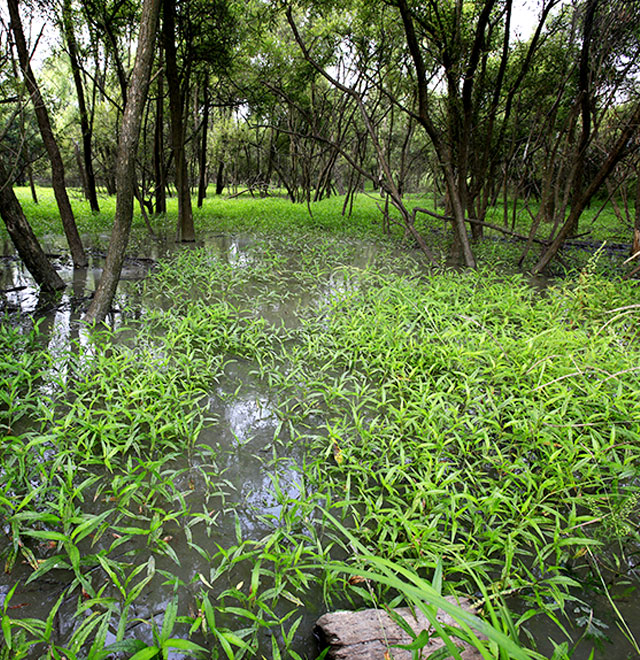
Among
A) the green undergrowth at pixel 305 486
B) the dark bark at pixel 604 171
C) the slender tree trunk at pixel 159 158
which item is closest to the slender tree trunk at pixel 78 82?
the slender tree trunk at pixel 159 158

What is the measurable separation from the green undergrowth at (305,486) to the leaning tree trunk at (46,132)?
3028 millimetres

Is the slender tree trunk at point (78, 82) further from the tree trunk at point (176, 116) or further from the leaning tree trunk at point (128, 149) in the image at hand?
the leaning tree trunk at point (128, 149)

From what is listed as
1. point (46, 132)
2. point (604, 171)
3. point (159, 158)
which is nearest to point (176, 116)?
point (46, 132)

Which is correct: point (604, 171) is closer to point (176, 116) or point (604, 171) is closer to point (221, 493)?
point (221, 493)

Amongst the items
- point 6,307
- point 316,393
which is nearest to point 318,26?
point 6,307

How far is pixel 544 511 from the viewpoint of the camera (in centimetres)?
218

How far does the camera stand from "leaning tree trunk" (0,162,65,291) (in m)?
4.27

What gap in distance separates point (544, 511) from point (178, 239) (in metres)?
8.84

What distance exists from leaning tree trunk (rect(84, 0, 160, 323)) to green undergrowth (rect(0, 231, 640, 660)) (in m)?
0.43

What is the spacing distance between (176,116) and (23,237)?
4844mm

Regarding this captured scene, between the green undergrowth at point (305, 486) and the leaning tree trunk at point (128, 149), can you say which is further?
the leaning tree trunk at point (128, 149)

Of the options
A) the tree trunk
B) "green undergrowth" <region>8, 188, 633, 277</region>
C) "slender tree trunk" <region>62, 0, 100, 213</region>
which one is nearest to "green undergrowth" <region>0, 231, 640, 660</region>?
"green undergrowth" <region>8, 188, 633, 277</region>

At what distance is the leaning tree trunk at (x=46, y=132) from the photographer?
5055 mm

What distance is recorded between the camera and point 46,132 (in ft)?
18.4
